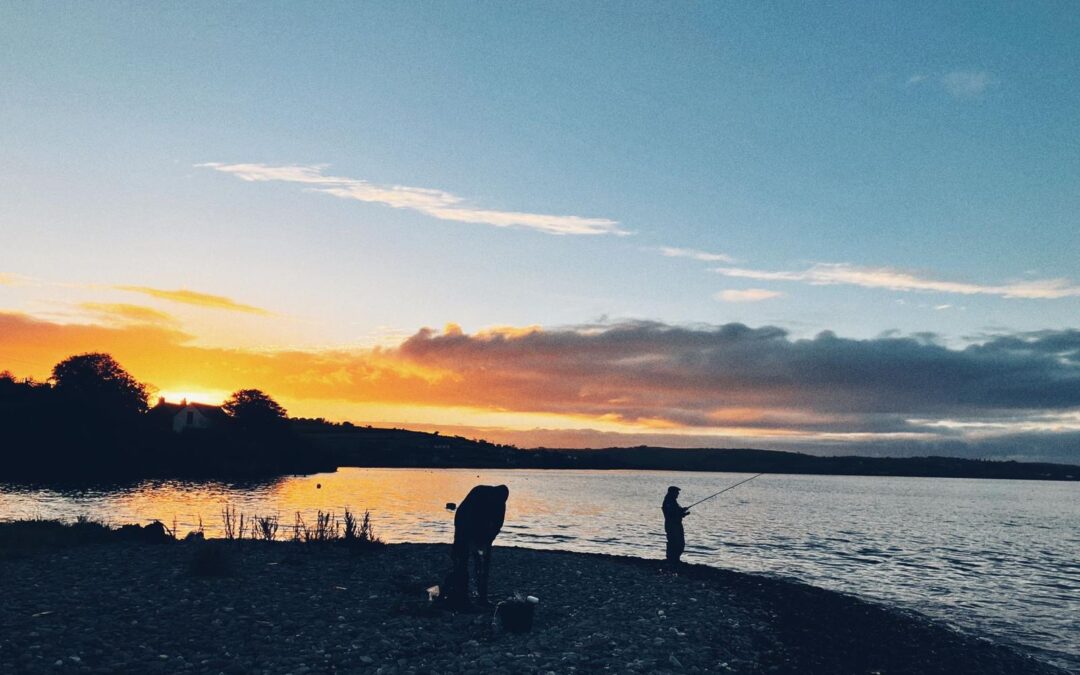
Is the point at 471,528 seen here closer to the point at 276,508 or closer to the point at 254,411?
the point at 276,508

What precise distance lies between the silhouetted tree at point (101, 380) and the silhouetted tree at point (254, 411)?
1425 cm

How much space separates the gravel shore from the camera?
1246 cm

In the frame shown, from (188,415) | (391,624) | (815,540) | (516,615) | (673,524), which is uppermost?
(188,415)

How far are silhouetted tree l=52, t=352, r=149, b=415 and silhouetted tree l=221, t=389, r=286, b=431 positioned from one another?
46.8ft

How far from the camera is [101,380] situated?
111312mm

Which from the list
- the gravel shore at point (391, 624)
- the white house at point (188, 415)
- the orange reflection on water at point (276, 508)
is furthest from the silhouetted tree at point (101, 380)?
the gravel shore at point (391, 624)

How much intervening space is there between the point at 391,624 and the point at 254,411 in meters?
124

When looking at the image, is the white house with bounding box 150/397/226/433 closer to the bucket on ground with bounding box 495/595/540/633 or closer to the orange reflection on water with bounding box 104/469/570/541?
the orange reflection on water with bounding box 104/469/570/541

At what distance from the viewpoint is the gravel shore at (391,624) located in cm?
1246

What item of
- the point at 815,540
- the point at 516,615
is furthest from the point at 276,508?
the point at 516,615

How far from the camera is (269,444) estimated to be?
411 ft

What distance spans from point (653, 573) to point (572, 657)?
42.7 ft

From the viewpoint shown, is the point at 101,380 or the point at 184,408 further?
the point at 184,408

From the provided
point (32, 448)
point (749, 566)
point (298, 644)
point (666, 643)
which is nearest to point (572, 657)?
point (666, 643)
